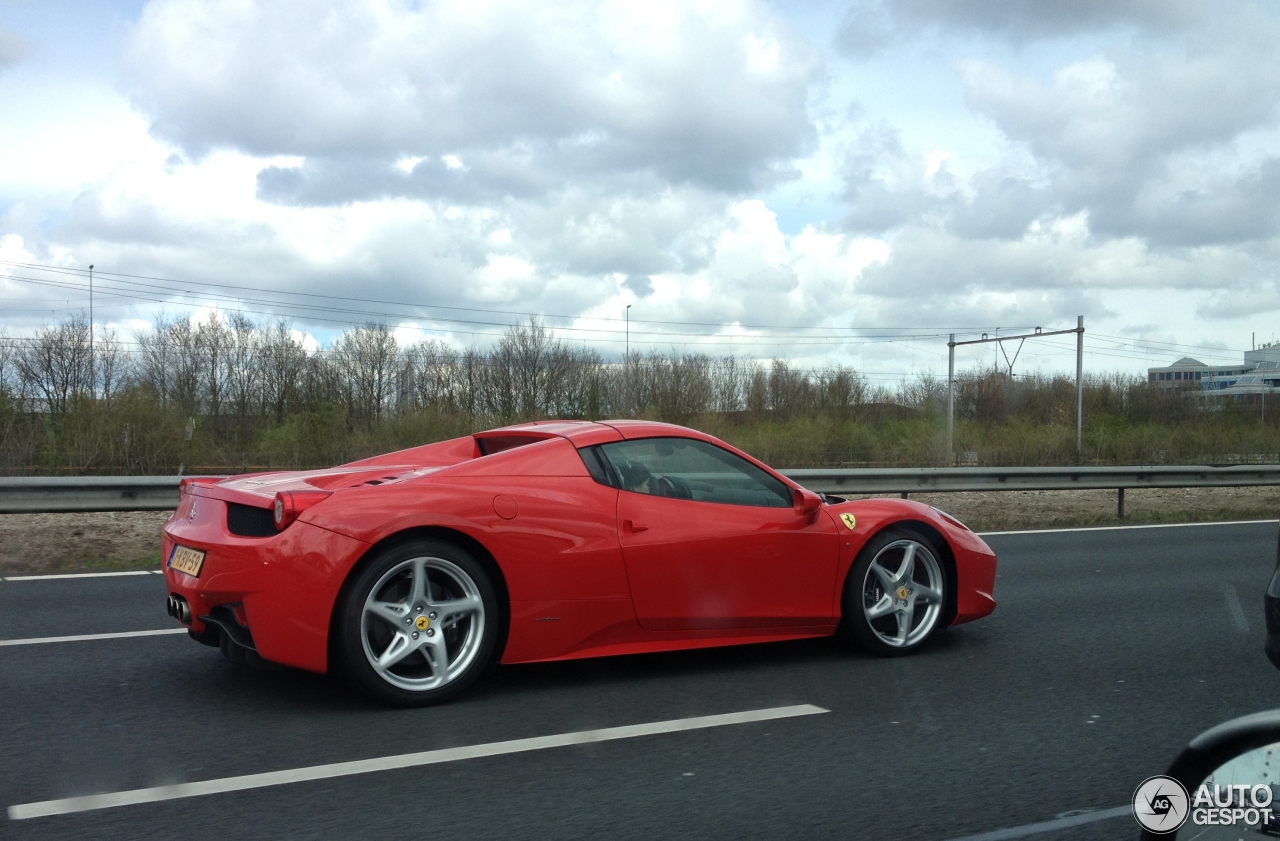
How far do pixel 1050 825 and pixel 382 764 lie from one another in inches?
93.5

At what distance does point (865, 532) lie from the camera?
19.1 ft

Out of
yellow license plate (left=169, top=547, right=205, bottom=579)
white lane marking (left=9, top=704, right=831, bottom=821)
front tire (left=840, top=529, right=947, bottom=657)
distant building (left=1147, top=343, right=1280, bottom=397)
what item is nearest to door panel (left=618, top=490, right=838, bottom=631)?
front tire (left=840, top=529, right=947, bottom=657)

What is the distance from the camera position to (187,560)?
480 cm

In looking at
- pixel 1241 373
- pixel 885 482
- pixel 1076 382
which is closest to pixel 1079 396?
pixel 1076 382

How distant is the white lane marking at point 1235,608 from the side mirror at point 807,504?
3.25m

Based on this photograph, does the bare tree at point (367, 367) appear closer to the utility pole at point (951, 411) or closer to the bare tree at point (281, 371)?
the bare tree at point (281, 371)

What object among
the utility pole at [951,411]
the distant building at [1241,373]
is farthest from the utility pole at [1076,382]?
the distant building at [1241,373]

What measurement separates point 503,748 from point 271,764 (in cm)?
87

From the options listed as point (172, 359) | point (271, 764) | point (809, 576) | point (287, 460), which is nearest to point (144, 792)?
point (271, 764)

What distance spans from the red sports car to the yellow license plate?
15mm

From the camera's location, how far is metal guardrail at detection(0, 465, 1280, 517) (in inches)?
382

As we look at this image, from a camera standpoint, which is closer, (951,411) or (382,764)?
(382,764)

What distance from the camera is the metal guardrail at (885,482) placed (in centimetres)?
971

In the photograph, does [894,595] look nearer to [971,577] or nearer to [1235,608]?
[971,577]
